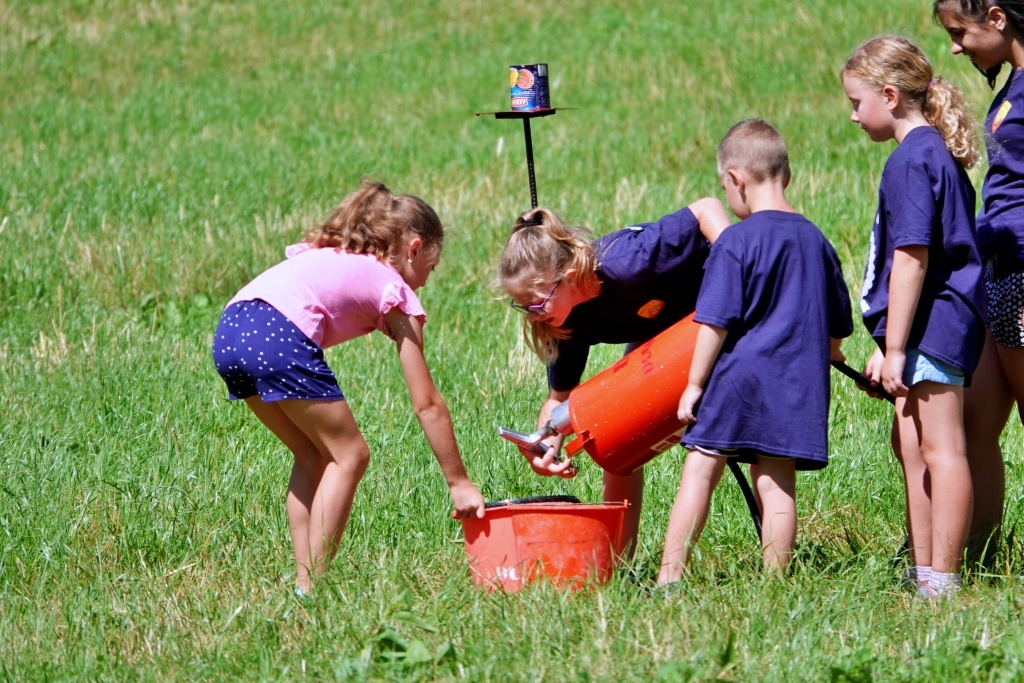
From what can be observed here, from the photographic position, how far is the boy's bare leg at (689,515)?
336 centimetres

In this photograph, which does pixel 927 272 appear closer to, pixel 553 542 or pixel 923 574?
pixel 923 574

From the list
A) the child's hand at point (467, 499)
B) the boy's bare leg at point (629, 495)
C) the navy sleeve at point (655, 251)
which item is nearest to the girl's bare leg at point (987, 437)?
the navy sleeve at point (655, 251)

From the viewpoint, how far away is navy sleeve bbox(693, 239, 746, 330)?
3.18 m

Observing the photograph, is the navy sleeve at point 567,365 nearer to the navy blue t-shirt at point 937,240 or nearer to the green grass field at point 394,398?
the green grass field at point 394,398

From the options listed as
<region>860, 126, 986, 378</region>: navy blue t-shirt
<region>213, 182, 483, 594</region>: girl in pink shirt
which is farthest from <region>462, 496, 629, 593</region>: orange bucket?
<region>860, 126, 986, 378</region>: navy blue t-shirt

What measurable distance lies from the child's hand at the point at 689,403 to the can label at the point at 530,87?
3.72 feet

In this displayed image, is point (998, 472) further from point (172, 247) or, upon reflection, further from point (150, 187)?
point (150, 187)

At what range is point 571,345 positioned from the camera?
3.87 metres

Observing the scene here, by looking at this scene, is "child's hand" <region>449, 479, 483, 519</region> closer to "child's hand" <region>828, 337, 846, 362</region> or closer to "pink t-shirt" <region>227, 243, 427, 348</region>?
"pink t-shirt" <region>227, 243, 427, 348</region>

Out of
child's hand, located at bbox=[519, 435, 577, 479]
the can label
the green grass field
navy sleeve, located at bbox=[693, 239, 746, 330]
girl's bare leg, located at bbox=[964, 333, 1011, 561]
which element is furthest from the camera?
the can label

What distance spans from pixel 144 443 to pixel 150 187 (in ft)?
17.6

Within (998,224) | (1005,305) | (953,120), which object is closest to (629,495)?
(1005,305)

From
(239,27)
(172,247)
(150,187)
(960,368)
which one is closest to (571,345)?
(960,368)

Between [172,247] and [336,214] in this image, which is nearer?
[336,214]
